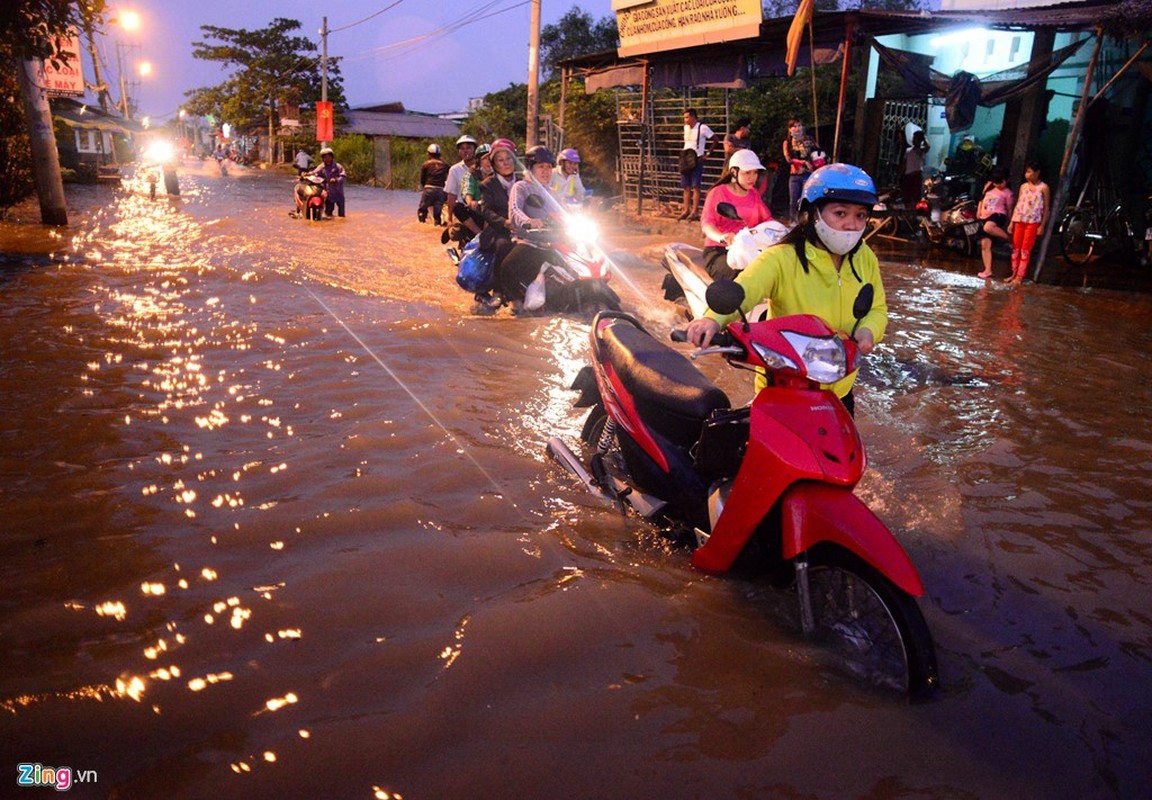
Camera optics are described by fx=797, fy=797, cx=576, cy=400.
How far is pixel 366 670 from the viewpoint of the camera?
8.76ft

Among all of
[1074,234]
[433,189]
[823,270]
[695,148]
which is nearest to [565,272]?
[823,270]

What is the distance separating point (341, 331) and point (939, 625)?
569 cm

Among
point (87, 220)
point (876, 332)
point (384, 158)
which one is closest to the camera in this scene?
point (876, 332)

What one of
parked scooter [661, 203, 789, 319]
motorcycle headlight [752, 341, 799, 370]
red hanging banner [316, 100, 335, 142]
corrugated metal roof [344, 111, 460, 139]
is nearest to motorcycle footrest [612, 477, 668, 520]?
motorcycle headlight [752, 341, 799, 370]

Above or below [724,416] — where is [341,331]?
below

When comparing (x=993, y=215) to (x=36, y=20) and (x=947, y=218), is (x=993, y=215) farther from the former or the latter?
(x=36, y=20)

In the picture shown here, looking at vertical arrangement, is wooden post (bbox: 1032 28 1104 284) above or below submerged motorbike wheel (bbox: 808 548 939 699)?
above

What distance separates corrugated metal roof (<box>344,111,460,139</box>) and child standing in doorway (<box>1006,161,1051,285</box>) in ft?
135

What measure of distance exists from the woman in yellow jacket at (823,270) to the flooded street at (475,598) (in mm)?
1176

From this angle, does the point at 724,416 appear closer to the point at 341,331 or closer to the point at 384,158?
the point at 341,331

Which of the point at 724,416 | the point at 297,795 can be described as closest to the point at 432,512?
the point at 724,416

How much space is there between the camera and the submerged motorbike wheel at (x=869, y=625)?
2621 mm

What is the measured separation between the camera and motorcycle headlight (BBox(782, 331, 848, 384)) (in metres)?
2.85

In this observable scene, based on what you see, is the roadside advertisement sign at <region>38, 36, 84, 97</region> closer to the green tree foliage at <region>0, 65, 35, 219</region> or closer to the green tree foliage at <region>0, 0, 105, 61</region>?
the green tree foliage at <region>0, 65, 35, 219</region>
